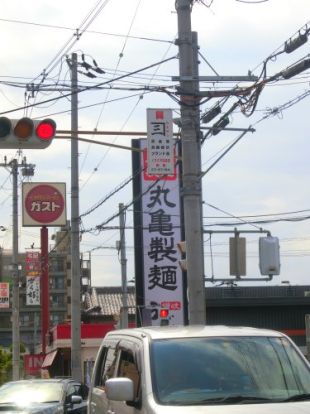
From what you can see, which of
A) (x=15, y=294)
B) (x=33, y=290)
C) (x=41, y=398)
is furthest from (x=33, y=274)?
(x=41, y=398)

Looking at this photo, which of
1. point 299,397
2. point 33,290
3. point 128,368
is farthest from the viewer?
point 33,290

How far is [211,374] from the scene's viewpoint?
22.1ft

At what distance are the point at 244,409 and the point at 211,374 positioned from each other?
81 centimetres

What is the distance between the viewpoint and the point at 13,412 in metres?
13.5

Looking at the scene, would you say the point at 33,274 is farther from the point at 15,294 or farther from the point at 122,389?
the point at 122,389

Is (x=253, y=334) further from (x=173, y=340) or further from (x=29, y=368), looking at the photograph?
(x=29, y=368)

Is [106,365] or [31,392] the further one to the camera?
[31,392]

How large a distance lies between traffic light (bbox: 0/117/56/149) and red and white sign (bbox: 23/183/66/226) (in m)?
36.3

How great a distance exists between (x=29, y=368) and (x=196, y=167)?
3255 cm

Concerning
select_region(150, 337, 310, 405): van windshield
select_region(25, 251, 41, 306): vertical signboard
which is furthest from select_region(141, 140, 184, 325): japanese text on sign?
select_region(150, 337, 310, 405): van windshield

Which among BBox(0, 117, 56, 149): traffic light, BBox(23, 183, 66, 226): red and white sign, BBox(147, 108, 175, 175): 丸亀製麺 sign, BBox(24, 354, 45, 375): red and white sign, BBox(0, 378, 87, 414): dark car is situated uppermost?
BBox(23, 183, 66, 226): red and white sign

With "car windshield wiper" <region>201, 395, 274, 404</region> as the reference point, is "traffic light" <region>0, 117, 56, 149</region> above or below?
above

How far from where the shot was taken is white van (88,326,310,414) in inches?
245

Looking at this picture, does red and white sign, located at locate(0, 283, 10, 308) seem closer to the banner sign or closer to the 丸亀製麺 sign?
the banner sign
